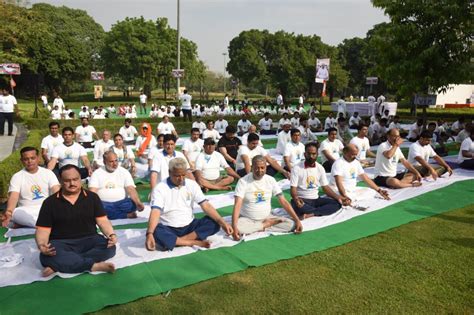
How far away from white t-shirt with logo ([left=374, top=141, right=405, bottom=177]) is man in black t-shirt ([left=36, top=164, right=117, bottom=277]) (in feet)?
20.4

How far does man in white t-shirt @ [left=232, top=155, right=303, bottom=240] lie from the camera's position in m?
5.75

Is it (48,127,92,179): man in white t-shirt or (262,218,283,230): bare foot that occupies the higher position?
(48,127,92,179): man in white t-shirt

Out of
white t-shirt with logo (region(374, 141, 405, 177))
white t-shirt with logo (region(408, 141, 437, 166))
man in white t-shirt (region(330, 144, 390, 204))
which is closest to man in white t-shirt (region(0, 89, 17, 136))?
man in white t-shirt (region(330, 144, 390, 204))

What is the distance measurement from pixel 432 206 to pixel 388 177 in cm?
130

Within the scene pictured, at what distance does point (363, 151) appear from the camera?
10602 millimetres

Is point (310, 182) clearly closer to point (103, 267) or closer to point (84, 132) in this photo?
point (103, 267)

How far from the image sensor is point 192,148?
975cm

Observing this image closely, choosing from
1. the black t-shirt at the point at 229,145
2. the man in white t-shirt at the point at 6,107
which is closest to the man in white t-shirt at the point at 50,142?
the black t-shirt at the point at 229,145

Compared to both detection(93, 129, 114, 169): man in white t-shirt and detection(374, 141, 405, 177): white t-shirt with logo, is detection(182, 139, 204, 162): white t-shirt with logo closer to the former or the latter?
detection(93, 129, 114, 169): man in white t-shirt

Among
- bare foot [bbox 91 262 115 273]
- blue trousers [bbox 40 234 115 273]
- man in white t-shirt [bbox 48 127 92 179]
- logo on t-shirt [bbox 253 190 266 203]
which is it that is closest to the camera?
blue trousers [bbox 40 234 115 273]

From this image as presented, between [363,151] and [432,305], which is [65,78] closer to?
[363,151]

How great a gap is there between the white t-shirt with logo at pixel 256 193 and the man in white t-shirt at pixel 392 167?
3801 millimetres

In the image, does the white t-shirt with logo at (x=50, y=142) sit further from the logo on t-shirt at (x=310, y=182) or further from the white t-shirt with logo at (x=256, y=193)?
the logo on t-shirt at (x=310, y=182)

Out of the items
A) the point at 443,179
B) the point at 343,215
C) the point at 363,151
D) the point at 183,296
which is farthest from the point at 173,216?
the point at 443,179
